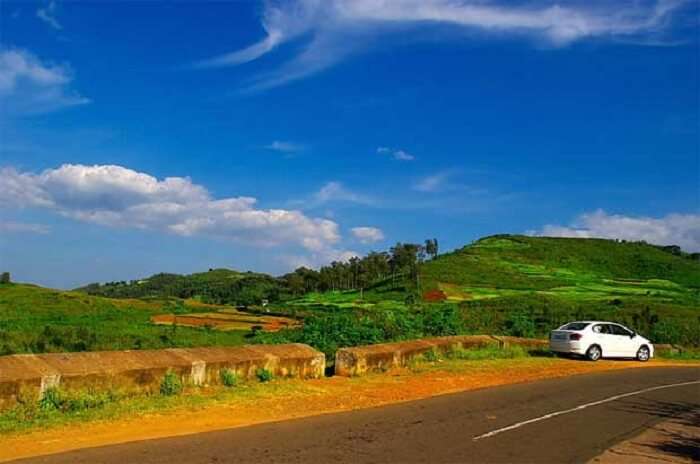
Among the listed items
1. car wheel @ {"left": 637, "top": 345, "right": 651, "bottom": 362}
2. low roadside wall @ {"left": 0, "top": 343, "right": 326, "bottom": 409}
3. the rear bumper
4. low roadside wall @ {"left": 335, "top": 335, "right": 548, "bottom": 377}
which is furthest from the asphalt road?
car wheel @ {"left": 637, "top": 345, "right": 651, "bottom": 362}

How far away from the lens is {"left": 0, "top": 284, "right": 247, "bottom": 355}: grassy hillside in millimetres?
33062

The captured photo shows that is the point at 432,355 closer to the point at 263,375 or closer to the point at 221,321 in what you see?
the point at 263,375

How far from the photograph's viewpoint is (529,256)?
11750 cm

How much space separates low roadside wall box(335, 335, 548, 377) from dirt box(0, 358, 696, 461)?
1.41ft

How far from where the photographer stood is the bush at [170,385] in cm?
1195

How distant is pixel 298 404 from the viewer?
12125 mm

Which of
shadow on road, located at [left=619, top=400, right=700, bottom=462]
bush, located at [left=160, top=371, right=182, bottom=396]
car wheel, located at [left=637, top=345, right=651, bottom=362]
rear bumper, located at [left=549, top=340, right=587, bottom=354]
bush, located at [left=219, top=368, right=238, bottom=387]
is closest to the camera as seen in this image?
shadow on road, located at [left=619, top=400, right=700, bottom=462]

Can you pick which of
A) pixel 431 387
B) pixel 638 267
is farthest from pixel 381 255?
pixel 431 387

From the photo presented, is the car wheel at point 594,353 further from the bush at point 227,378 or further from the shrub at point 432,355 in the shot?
the bush at point 227,378

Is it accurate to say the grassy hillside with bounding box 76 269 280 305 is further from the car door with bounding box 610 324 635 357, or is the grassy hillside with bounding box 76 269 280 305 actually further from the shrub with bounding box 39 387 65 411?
the shrub with bounding box 39 387 65 411

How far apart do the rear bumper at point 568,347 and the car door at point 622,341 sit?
2.10 m

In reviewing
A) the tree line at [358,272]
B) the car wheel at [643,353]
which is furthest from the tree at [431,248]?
the car wheel at [643,353]

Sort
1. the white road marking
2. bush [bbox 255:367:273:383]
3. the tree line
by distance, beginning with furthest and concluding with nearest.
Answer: the tree line
bush [bbox 255:367:273:383]
the white road marking

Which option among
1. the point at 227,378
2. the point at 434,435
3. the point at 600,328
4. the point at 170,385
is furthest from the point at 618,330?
the point at 170,385
